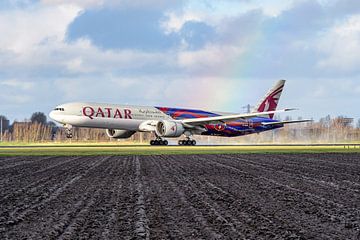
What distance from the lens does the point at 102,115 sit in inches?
1975

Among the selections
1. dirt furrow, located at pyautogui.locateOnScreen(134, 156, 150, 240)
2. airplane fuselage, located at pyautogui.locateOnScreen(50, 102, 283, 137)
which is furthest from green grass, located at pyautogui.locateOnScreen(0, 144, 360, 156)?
dirt furrow, located at pyautogui.locateOnScreen(134, 156, 150, 240)

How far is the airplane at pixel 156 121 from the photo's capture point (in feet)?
163

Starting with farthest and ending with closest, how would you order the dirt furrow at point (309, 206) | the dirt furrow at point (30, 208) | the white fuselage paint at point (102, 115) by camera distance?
the white fuselage paint at point (102, 115), the dirt furrow at point (30, 208), the dirt furrow at point (309, 206)

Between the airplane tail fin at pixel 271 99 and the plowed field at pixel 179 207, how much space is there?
4748cm

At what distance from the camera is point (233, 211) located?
34.6 ft

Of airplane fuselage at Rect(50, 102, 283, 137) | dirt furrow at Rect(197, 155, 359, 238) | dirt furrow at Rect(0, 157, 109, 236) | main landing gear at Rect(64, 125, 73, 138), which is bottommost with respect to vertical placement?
dirt furrow at Rect(197, 155, 359, 238)

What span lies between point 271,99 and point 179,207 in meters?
57.2

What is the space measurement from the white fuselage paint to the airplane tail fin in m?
18.5

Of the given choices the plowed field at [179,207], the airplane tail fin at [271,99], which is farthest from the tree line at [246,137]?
the plowed field at [179,207]

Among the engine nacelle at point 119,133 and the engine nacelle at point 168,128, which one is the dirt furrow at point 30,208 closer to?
the engine nacelle at point 168,128

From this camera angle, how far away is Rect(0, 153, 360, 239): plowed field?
8438 mm

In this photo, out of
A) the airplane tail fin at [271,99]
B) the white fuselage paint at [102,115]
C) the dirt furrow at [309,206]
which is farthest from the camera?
the airplane tail fin at [271,99]

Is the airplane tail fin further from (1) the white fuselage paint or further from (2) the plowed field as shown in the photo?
(2) the plowed field

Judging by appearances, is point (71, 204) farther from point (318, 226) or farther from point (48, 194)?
point (318, 226)
